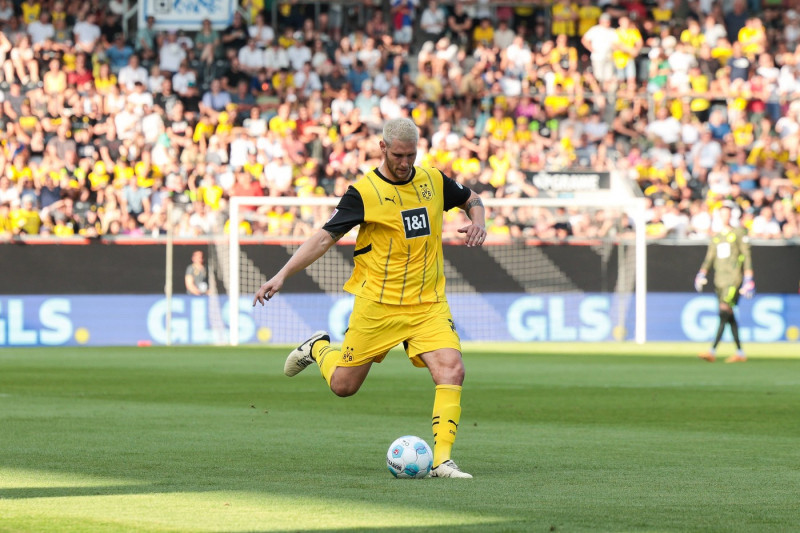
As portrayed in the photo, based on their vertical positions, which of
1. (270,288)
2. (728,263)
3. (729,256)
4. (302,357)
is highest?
(270,288)

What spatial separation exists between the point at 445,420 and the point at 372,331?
0.77m

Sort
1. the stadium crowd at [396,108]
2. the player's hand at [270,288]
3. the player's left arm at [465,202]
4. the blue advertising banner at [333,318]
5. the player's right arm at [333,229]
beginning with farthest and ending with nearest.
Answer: the stadium crowd at [396,108] → the blue advertising banner at [333,318] → the player's left arm at [465,202] → the player's right arm at [333,229] → the player's hand at [270,288]

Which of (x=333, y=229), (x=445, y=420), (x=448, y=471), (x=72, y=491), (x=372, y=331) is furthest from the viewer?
(x=372, y=331)

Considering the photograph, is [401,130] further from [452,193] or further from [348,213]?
[452,193]

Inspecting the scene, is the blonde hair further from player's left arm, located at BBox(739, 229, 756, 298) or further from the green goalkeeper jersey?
player's left arm, located at BBox(739, 229, 756, 298)

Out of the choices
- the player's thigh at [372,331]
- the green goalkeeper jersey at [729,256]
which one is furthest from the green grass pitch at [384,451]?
the green goalkeeper jersey at [729,256]

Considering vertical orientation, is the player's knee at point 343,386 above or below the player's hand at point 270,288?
below

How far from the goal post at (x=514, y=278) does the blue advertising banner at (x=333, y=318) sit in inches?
1.0

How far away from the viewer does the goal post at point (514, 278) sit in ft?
91.3

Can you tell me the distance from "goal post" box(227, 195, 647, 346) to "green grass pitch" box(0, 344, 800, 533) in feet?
23.9

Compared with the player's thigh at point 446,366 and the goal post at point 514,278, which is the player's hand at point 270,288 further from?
the goal post at point 514,278

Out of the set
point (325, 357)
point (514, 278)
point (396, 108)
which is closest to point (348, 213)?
point (325, 357)

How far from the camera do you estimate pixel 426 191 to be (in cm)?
905

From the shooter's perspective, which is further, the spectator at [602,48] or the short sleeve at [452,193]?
the spectator at [602,48]
